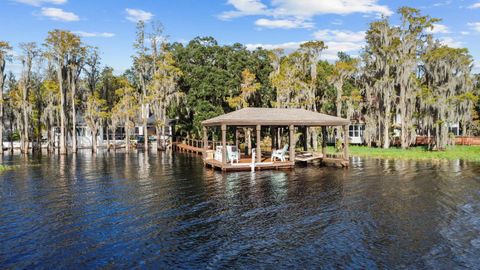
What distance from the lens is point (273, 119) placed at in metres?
24.4

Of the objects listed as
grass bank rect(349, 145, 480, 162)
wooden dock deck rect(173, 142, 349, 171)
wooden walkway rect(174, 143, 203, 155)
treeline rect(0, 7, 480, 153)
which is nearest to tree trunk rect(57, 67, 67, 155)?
treeline rect(0, 7, 480, 153)

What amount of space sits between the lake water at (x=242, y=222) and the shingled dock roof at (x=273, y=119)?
389 centimetres

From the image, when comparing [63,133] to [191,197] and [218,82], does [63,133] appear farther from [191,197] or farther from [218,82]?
[191,197]

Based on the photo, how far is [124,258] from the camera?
29.8 ft

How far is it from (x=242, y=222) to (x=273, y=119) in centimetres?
1288

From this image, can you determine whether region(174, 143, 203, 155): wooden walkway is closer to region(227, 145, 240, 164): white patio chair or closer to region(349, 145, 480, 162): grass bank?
region(227, 145, 240, 164): white patio chair

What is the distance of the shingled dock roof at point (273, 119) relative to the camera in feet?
78.3

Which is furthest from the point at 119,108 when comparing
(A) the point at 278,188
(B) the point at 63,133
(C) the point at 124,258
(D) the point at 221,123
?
(C) the point at 124,258

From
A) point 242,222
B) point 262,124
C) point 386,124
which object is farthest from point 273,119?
point 386,124

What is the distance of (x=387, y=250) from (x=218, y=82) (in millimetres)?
34742

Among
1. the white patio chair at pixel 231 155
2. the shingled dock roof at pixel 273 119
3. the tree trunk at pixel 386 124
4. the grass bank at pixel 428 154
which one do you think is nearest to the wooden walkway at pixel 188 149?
the shingled dock roof at pixel 273 119

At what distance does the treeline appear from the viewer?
121ft

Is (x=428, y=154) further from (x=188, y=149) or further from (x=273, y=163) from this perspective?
(x=188, y=149)

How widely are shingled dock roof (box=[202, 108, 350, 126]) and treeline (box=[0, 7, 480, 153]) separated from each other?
12.7m
